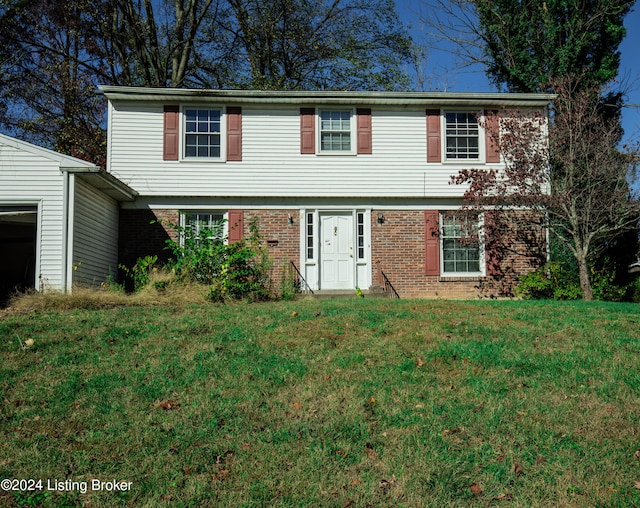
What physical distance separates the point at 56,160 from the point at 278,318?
6.10m

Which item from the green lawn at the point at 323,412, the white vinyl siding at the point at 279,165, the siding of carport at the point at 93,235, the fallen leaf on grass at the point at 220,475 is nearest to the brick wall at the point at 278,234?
the white vinyl siding at the point at 279,165

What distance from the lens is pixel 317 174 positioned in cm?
1458

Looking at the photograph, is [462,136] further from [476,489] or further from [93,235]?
[476,489]

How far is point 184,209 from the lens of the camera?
47.2ft

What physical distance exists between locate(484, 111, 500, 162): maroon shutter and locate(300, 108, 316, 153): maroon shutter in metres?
4.23

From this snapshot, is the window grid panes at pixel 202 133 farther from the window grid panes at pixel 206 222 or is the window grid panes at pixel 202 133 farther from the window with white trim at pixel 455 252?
the window with white trim at pixel 455 252

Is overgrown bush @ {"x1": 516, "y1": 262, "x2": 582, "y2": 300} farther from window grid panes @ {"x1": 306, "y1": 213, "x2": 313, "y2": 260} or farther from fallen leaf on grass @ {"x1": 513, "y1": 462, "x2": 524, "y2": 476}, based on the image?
fallen leaf on grass @ {"x1": 513, "y1": 462, "x2": 524, "y2": 476}

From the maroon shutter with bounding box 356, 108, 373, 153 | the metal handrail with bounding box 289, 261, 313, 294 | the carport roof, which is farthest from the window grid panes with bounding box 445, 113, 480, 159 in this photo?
the carport roof

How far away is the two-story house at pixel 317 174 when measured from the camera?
1433cm

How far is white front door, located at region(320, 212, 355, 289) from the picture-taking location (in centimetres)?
1441

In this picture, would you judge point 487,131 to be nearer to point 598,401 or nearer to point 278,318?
point 278,318

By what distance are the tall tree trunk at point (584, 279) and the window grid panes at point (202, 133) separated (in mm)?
8832

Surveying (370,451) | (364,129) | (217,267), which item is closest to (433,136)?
(364,129)

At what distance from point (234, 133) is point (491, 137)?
247 inches
